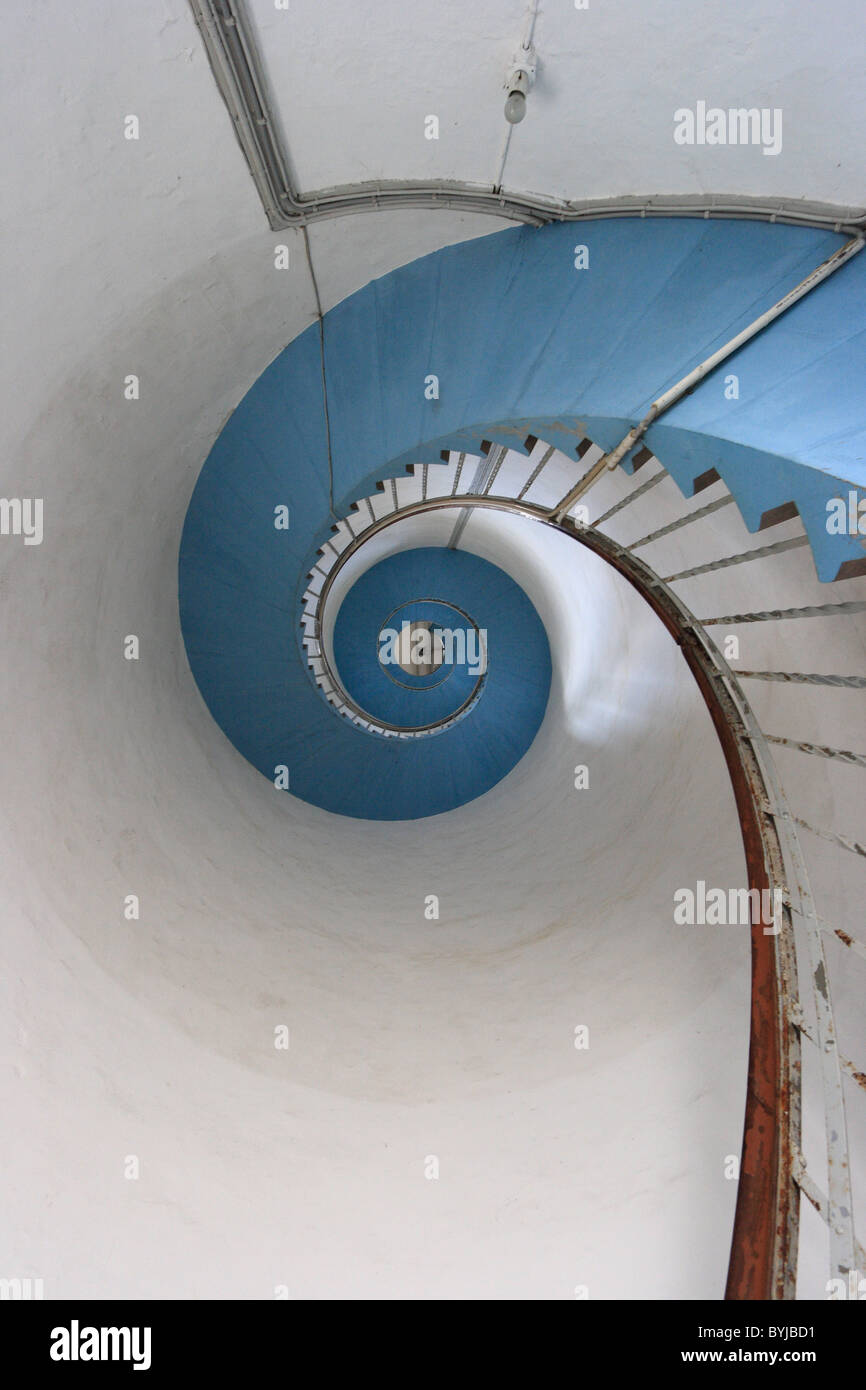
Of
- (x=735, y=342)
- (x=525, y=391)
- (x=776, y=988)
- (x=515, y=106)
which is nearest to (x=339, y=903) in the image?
(x=776, y=988)

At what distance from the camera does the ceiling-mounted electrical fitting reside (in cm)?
232

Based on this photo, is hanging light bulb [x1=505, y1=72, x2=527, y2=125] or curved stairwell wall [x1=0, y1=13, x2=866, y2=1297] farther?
curved stairwell wall [x1=0, y1=13, x2=866, y2=1297]

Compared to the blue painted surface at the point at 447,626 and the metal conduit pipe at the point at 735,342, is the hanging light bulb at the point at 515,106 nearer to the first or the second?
the metal conduit pipe at the point at 735,342

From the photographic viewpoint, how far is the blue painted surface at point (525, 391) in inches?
97.1

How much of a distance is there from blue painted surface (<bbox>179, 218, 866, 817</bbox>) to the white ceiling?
279 millimetres

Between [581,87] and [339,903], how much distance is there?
418cm

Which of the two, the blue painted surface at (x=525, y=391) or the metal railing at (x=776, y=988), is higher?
the blue painted surface at (x=525, y=391)

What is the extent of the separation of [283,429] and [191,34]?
2.15m

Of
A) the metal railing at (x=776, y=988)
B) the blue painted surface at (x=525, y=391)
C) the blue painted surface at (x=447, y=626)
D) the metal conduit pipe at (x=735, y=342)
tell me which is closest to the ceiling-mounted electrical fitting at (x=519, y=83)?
the blue painted surface at (x=525, y=391)

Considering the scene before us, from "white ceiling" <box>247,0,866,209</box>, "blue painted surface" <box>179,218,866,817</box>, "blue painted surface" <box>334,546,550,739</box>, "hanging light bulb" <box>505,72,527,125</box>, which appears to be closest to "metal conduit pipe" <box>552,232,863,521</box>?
"blue painted surface" <box>179,218,866,817</box>

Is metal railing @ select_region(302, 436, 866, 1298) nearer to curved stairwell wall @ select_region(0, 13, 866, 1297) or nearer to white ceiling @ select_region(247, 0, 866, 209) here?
curved stairwell wall @ select_region(0, 13, 866, 1297)

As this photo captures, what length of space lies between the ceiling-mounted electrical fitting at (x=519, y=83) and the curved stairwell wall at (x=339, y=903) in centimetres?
76
